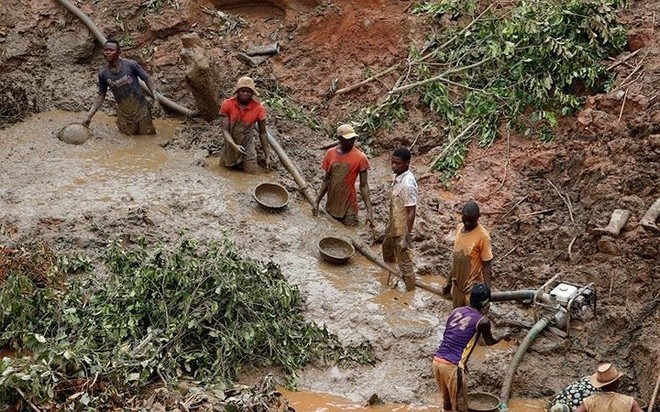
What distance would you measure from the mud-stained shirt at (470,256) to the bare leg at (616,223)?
4.83ft

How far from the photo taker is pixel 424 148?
11789mm

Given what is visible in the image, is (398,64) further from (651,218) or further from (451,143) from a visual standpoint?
(651,218)

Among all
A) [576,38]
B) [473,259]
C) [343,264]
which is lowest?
[343,264]

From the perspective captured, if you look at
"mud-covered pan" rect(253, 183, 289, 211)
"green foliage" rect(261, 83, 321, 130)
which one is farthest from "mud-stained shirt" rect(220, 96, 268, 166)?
"green foliage" rect(261, 83, 321, 130)

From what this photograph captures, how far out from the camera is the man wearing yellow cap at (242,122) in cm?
Result: 1108

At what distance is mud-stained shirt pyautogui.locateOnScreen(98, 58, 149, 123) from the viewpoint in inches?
466

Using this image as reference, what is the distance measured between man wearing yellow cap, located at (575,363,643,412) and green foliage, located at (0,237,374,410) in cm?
232

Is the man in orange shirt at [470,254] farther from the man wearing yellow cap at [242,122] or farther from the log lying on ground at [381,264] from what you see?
the man wearing yellow cap at [242,122]

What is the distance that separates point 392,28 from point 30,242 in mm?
6069

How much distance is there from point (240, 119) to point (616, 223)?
185 inches

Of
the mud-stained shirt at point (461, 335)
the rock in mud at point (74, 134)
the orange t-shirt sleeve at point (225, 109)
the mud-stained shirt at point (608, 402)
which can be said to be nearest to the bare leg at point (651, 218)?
the mud-stained shirt at point (461, 335)

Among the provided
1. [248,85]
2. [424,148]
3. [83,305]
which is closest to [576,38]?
[424,148]

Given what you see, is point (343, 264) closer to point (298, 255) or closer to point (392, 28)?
point (298, 255)

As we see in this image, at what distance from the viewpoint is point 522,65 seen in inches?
460
